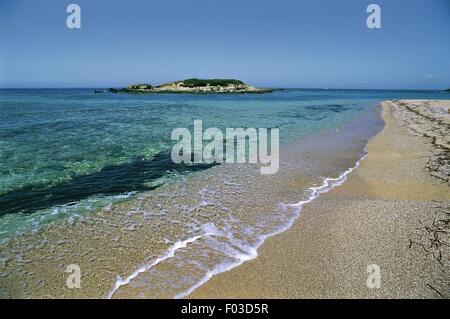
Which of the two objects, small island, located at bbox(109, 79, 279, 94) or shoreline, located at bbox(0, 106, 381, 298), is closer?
shoreline, located at bbox(0, 106, 381, 298)

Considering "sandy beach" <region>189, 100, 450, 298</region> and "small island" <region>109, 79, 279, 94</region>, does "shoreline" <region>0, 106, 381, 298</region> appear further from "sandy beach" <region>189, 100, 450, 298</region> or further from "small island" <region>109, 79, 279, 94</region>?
"small island" <region>109, 79, 279, 94</region>

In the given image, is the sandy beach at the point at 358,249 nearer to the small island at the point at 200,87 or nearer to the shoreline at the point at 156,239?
the shoreline at the point at 156,239

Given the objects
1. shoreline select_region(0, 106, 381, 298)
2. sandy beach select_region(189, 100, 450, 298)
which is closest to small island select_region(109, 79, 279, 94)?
shoreline select_region(0, 106, 381, 298)

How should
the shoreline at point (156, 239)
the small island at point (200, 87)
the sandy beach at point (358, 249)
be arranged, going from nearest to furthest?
the sandy beach at point (358, 249) → the shoreline at point (156, 239) → the small island at point (200, 87)

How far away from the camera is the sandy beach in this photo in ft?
13.4

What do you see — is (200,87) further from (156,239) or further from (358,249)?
(358,249)

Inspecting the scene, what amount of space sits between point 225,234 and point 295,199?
2702mm

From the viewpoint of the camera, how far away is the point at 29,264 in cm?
475

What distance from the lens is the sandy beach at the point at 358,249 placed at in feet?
13.4

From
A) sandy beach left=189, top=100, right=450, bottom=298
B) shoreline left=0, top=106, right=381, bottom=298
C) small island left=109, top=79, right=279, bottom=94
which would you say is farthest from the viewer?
small island left=109, top=79, right=279, bottom=94

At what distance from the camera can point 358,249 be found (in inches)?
199

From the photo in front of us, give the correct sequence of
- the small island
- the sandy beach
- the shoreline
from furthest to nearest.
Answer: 1. the small island
2. the shoreline
3. the sandy beach

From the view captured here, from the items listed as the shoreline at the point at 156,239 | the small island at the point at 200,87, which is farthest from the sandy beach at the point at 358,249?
the small island at the point at 200,87
